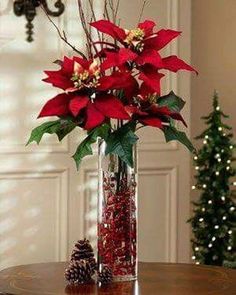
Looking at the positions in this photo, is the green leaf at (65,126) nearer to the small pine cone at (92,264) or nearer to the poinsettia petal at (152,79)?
the poinsettia petal at (152,79)

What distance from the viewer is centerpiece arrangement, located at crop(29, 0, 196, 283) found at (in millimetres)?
2213

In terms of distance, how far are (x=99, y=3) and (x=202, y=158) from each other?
94cm

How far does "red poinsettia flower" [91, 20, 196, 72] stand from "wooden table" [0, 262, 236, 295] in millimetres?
620

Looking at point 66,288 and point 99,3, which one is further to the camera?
point 99,3

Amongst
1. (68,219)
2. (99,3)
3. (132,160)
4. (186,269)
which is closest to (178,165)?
(68,219)

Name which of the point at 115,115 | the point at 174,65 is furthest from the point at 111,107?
the point at 174,65

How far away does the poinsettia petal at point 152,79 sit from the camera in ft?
7.30

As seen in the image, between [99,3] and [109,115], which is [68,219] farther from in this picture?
[109,115]

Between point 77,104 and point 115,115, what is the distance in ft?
0.35

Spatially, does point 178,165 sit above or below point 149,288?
above

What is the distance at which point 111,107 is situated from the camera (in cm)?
219

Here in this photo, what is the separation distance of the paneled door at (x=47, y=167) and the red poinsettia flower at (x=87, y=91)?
65.0 inches

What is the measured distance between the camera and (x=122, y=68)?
2248mm

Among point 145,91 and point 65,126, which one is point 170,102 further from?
point 65,126
